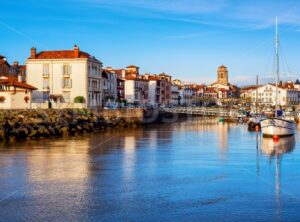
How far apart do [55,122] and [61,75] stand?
18.6 metres

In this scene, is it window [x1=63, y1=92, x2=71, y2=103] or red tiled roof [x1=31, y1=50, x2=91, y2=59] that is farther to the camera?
red tiled roof [x1=31, y1=50, x2=91, y2=59]

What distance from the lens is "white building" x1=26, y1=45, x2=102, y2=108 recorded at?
68688mm

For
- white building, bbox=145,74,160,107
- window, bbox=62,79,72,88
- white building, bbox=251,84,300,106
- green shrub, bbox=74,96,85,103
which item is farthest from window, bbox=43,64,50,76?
white building, bbox=251,84,300,106

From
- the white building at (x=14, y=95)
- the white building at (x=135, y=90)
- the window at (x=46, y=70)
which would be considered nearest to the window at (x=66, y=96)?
the window at (x=46, y=70)

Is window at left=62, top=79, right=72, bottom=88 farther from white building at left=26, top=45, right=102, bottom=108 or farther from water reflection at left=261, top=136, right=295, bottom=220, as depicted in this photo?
water reflection at left=261, top=136, right=295, bottom=220

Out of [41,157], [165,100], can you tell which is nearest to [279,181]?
[41,157]

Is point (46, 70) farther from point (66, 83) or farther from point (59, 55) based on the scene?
point (66, 83)

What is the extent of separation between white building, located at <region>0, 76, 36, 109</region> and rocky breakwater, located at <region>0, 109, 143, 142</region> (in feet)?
15.3

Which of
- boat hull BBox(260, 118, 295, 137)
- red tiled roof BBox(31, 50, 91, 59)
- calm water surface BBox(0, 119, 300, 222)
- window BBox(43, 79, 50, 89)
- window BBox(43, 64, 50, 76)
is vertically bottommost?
calm water surface BBox(0, 119, 300, 222)

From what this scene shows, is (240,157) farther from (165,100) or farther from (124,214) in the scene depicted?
(165,100)

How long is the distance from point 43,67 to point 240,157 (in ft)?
142

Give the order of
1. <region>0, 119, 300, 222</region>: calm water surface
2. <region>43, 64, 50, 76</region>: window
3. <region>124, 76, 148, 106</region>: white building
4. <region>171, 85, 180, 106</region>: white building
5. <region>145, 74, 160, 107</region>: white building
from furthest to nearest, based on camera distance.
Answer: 1. <region>171, 85, 180, 106</region>: white building
2. <region>145, 74, 160, 107</region>: white building
3. <region>124, 76, 148, 106</region>: white building
4. <region>43, 64, 50, 76</region>: window
5. <region>0, 119, 300, 222</region>: calm water surface

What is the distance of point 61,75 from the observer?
227 ft

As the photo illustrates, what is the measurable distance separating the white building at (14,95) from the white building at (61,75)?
806 centimetres
